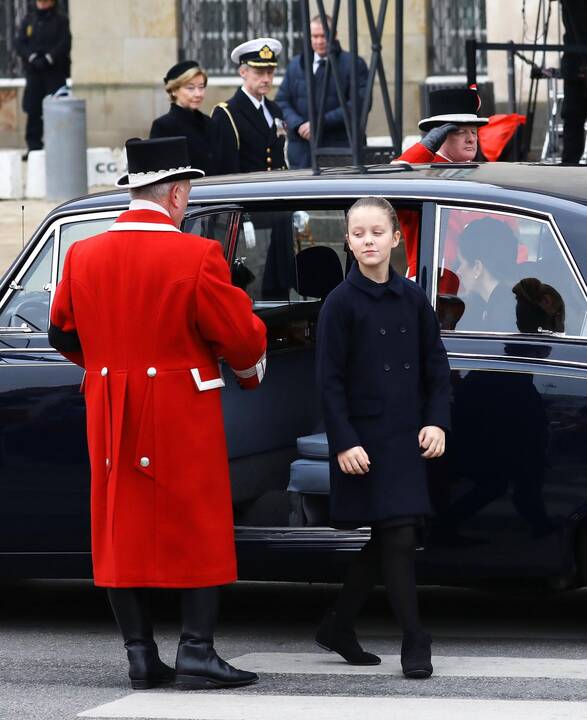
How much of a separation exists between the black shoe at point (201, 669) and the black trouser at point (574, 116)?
10.9 m

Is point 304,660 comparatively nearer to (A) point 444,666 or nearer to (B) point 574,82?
(A) point 444,666

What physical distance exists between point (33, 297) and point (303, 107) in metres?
8.90

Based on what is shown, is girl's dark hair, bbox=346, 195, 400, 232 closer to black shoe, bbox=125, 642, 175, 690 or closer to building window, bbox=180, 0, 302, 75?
black shoe, bbox=125, 642, 175, 690

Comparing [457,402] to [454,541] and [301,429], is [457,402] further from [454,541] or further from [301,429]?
[301,429]

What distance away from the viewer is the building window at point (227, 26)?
2380 cm

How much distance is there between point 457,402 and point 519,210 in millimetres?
691

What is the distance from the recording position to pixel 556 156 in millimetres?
18656

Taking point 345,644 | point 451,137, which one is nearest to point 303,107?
point 451,137

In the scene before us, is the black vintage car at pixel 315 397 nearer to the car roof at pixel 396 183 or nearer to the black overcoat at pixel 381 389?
the car roof at pixel 396 183

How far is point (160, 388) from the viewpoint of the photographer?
6.09 m

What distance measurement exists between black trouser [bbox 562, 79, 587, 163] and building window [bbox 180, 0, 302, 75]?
762 cm

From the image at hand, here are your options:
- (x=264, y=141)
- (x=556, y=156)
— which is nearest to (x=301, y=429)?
(x=264, y=141)

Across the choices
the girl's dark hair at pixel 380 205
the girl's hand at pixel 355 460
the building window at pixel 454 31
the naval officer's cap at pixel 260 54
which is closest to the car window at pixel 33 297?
the girl's dark hair at pixel 380 205

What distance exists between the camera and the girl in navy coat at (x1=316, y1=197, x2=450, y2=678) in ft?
20.4
